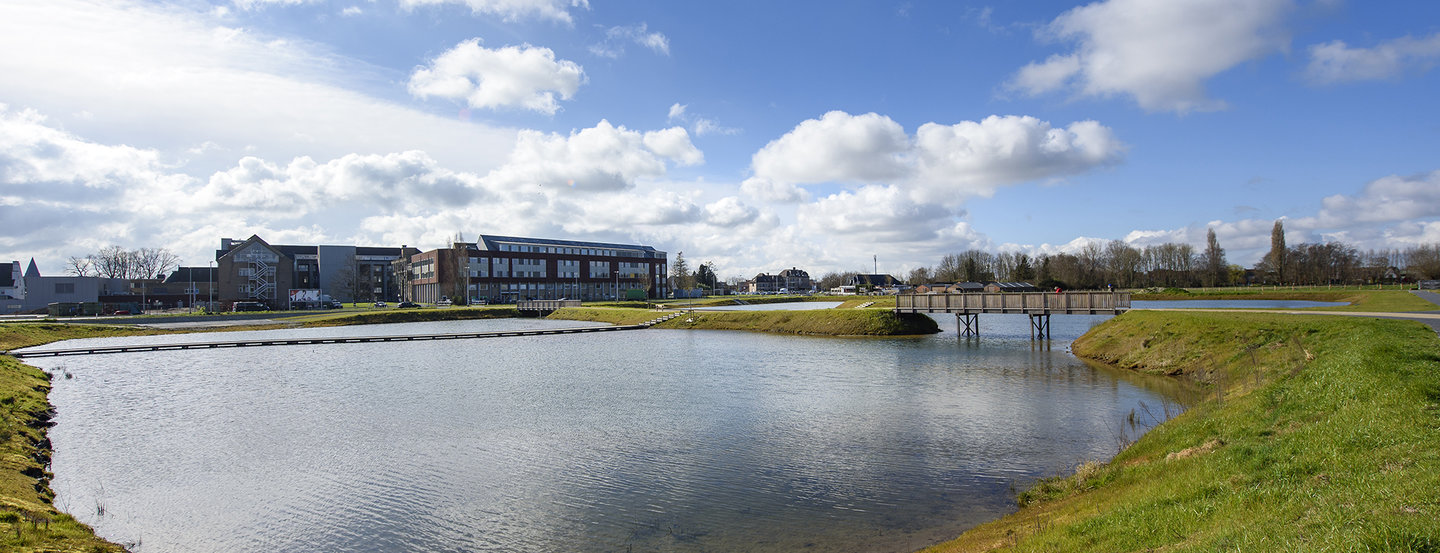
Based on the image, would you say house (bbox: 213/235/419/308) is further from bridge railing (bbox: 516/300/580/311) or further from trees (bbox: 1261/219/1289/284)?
trees (bbox: 1261/219/1289/284)

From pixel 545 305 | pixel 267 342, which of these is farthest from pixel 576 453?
pixel 545 305

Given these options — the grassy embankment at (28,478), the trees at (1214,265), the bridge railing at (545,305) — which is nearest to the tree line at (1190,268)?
the trees at (1214,265)

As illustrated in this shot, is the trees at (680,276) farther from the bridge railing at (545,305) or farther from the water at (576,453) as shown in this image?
the water at (576,453)

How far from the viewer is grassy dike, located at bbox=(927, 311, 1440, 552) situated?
6039 mm

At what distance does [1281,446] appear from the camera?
955cm

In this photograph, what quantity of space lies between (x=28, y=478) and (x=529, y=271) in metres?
108

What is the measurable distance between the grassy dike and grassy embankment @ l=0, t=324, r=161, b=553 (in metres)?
12.5

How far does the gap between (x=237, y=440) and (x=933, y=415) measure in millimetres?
19496

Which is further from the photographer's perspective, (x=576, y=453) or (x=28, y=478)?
(x=576, y=453)

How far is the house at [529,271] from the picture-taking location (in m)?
110

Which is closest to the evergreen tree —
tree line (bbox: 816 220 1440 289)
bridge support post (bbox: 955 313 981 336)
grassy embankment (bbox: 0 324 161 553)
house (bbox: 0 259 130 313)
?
tree line (bbox: 816 220 1440 289)

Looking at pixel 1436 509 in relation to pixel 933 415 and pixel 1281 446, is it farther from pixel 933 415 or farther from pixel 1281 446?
pixel 933 415

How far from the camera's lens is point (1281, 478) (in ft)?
26.9

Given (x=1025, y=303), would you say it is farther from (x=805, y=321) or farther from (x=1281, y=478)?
(x=1281, y=478)
